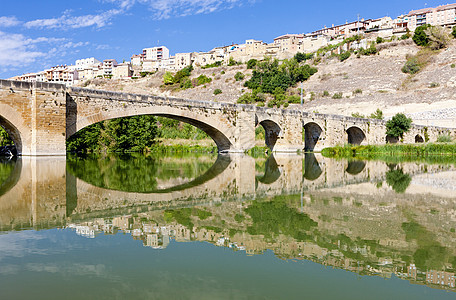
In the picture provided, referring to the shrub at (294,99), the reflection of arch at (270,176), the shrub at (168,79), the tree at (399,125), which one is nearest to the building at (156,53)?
the shrub at (168,79)

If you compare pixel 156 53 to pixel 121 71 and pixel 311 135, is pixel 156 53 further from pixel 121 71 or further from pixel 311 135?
pixel 311 135

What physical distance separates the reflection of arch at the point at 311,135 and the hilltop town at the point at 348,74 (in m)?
13.5

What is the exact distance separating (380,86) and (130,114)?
45.8 m

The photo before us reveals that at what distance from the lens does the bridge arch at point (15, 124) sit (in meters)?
16.9

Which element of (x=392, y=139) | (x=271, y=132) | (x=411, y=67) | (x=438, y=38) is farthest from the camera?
(x=438, y=38)

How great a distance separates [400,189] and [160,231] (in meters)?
5.88

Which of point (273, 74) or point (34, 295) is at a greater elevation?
point (273, 74)

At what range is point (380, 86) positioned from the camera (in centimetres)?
5609

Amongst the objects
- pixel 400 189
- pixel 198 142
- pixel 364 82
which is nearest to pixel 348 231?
pixel 400 189

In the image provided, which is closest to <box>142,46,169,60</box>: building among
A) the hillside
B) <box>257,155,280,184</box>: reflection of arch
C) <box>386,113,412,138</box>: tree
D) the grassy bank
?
the hillside

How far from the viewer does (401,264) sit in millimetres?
3270

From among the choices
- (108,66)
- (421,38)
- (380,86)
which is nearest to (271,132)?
(380,86)

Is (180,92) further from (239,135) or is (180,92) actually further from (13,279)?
(13,279)

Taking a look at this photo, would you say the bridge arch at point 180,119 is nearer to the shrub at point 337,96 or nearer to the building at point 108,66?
the shrub at point 337,96
